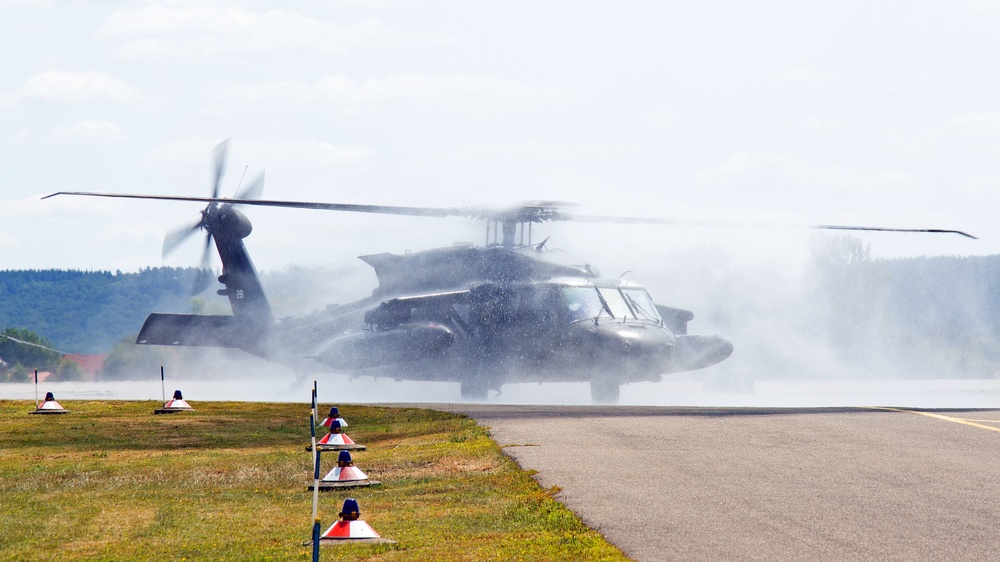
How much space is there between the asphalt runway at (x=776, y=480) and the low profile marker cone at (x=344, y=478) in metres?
1.99

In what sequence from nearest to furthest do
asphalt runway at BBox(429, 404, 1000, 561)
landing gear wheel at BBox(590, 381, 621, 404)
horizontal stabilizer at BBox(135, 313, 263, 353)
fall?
asphalt runway at BBox(429, 404, 1000, 561) → landing gear wheel at BBox(590, 381, 621, 404) → horizontal stabilizer at BBox(135, 313, 263, 353)

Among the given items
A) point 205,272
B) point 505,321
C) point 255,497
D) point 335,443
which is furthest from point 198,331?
point 255,497

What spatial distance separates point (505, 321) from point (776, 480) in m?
15.8

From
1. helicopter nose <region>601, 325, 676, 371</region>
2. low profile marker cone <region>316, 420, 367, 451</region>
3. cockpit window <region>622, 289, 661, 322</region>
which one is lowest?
low profile marker cone <region>316, 420, 367, 451</region>

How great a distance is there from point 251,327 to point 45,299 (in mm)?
102070

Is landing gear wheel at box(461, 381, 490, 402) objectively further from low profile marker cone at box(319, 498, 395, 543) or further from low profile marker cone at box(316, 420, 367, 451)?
low profile marker cone at box(319, 498, 395, 543)

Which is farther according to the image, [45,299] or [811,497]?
[45,299]

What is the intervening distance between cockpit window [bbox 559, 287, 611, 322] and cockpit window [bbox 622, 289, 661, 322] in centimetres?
91

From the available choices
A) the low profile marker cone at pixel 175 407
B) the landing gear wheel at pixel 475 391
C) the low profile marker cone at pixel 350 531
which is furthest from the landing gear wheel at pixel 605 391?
the low profile marker cone at pixel 350 531

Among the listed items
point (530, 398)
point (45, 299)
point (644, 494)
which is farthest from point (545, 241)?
point (45, 299)

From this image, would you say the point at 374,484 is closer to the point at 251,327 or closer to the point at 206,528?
the point at 206,528

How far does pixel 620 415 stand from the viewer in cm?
2064

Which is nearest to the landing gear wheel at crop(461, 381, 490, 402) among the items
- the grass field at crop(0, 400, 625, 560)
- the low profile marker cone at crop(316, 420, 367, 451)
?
the grass field at crop(0, 400, 625, 560)

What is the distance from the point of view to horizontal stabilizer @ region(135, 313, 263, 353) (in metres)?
33.3
